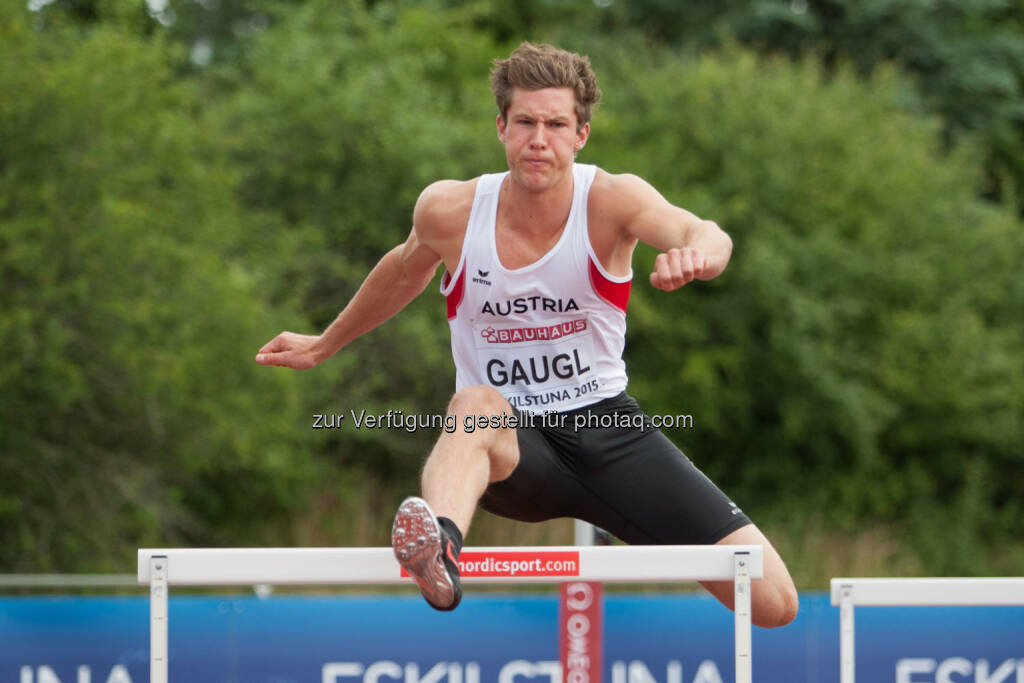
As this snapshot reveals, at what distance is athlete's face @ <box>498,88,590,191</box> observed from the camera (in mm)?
4062

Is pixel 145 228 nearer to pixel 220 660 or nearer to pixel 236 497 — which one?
pixel 236 497

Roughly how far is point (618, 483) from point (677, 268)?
1.13 metres

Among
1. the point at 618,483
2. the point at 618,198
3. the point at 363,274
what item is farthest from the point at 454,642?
the point at 363,274

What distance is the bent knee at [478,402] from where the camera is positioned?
13.0 feet

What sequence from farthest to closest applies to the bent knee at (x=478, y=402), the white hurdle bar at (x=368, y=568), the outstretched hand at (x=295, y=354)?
the outstretched hand at (x=295, y=354), the bent knee at (x=478, y=402), the white hurdle bar at (x=368, y=568)

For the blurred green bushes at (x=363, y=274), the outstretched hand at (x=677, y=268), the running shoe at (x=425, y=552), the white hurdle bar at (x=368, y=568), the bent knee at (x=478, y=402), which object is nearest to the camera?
the outstretched hand at (x=677, y=268)

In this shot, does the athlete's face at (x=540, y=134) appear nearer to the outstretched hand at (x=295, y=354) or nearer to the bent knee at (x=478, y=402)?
the bent knee at (x=478, y=402)

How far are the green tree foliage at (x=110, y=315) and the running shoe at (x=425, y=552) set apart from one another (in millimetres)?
6725

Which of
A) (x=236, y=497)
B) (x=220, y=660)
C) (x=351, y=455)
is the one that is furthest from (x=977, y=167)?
(x=220, y=660)

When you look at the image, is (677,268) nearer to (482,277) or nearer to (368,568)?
(482,277)

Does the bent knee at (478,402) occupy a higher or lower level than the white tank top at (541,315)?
lower

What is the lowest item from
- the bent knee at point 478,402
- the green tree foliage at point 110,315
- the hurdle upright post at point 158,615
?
the hurdle upright post at point 158,615

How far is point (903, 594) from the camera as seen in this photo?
13.5 feet

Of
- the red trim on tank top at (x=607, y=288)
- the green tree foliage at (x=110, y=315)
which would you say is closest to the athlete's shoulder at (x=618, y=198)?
the red trim on tank top at (x=607, y=288)
